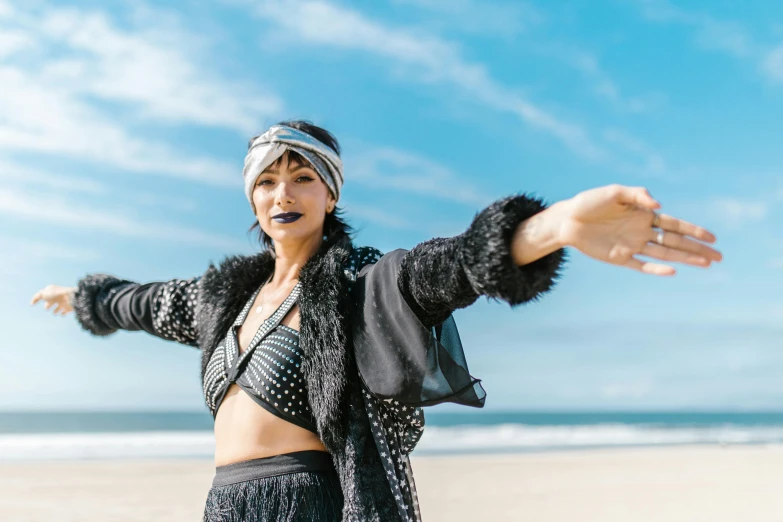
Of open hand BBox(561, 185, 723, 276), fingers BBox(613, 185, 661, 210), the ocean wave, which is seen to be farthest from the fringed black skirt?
the ocean wave

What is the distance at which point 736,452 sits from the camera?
14.2 meters

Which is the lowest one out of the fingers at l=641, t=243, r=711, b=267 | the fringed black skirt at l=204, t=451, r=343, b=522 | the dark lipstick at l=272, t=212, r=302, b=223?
the fringed black skirt at l=204, t=451, r=343, b=522

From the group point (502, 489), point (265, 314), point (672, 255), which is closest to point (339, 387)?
point (265, 314)

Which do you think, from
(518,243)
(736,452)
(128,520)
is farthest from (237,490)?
(736,452)

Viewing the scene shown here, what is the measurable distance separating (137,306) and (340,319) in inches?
46.1

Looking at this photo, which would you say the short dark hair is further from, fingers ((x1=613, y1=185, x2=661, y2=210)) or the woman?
fingers ((x1=613, y1=185, x2=661, y2=210))

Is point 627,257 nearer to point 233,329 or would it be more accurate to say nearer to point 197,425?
point 233,329

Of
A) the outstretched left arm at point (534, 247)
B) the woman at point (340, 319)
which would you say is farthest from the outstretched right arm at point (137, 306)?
the outstretched left arm at point (534, 247)

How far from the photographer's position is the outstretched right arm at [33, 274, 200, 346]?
260 cm

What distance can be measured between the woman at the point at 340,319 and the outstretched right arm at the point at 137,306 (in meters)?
0.18

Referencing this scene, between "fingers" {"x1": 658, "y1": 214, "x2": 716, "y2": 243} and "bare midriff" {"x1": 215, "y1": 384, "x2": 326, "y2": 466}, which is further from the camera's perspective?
"bare midriff" {"x1": 215, "y1": 384, "x2": 326, "y2": 466}

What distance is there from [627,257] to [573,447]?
15963mm

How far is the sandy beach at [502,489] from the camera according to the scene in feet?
25.0

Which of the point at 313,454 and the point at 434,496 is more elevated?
the point at 313,454
